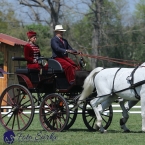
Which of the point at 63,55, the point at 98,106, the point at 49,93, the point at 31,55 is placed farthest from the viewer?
the point at 49,93

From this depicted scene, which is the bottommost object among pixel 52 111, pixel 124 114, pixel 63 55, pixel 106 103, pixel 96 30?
pixel 124 114

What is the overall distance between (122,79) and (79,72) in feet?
3.13

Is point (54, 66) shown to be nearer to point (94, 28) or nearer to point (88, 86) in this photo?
point (88, 86)

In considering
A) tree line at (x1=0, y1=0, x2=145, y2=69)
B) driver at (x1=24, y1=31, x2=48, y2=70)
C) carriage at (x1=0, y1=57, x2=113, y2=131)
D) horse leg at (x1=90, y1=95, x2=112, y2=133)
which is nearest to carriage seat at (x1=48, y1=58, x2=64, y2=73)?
carriage at (x1=0, y1=57, x2=113, y2=131)

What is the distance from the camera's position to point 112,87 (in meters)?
12.3

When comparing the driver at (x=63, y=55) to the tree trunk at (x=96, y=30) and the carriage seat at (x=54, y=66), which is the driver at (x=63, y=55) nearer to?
the carriage seat at (x=54, y=66)

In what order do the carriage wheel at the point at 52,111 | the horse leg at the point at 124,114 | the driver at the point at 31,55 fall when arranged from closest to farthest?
the carriage wheel at the point at 52,111 → the horse leg at the point at 124,114 → the driver at the point at 31,55

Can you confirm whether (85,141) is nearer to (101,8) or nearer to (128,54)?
(101,8)

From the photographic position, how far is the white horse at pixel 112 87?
11875 mm

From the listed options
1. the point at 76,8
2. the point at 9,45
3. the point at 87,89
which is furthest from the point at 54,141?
the point at 76,8

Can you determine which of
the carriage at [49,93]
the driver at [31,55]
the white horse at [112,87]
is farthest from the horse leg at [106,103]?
the driver at [31,55]

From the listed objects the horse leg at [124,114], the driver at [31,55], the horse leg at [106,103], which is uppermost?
the driver at [31,55]

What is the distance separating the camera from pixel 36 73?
12.8 metres

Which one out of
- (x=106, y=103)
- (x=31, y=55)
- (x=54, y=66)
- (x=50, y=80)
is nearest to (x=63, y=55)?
(x=54, y=66)
